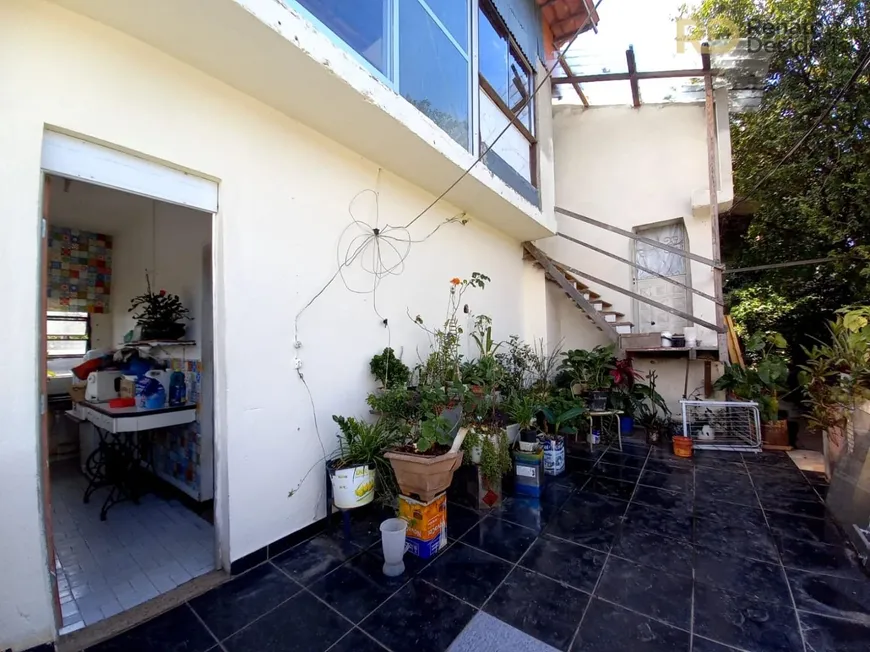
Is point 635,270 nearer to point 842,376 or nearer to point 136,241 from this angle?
point 842,376

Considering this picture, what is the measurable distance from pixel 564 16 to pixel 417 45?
13.6ft

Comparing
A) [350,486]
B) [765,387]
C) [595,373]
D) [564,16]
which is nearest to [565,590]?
[350,486]

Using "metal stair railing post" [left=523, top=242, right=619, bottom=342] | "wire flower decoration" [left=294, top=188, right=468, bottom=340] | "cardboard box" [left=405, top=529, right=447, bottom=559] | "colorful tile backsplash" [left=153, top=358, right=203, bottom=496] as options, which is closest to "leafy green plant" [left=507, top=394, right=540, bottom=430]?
"cardboard box" [left=405, top=529, right=447, bottom=559]

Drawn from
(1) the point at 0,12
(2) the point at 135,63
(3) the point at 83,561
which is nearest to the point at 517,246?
(2) the point at 135,63

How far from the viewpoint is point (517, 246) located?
228 inches

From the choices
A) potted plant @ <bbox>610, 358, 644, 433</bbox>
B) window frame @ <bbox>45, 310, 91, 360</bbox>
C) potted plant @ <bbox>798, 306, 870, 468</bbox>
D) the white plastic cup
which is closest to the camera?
the white plastic cup

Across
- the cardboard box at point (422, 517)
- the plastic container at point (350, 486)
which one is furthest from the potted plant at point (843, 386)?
the plastic container at point (350, 486)

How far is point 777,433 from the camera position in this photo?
4.48 meters

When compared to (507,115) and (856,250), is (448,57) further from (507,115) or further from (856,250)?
(856,250)

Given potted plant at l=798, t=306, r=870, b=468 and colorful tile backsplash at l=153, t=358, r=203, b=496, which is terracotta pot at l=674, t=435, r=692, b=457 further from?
colorful tile backsplash at l=153, t=358, r=203, b=496

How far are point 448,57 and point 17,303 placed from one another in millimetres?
3587

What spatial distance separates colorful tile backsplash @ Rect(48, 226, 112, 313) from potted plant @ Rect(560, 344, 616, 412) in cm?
629

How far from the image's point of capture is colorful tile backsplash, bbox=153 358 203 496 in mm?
3088

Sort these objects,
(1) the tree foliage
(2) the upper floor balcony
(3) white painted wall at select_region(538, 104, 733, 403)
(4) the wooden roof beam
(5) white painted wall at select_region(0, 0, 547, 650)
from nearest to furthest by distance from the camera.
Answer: (5) white painted wall at select_region(0, 0, 547, 650) < (2) the upper floor balcony < (1) the tree foliage < (4) the wooden roof beam < (3) white painted wall at select_region(538, 104, 733, 403)
